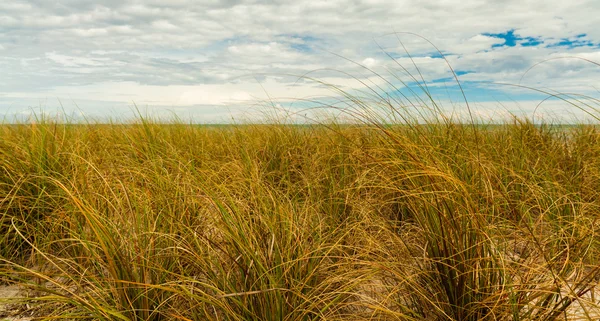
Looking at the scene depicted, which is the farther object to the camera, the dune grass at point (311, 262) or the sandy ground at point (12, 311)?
the sandy ground at point (12, 311)

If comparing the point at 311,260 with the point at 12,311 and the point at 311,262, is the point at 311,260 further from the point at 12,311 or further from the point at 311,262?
the point at 12,311

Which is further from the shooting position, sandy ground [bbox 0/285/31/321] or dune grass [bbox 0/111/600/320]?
sandy ground [bbox 0/285/31/321]

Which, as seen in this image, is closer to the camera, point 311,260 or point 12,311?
point 311,260

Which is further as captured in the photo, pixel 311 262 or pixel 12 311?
pixel 12 311

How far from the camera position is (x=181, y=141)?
14.1 ft

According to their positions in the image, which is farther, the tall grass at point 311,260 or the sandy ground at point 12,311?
the sandy ground at point 12,311

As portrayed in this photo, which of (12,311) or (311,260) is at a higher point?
(311,260)

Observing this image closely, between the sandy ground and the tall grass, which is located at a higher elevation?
the tall grass

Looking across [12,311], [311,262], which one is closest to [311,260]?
[311,262]

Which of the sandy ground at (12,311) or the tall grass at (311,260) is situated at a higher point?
the tall grass at (311,260)

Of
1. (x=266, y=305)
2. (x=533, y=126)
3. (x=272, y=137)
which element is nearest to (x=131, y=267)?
(x=266, y=305)

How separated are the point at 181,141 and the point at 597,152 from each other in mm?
4178

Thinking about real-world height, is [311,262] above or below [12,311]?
above

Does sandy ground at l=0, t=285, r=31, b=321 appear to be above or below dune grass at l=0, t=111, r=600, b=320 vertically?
below
